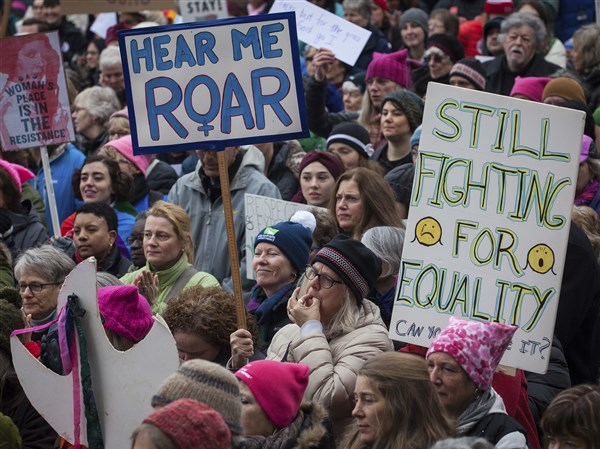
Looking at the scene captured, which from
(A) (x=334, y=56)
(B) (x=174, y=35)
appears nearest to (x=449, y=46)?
(A) (x=334, y=56)

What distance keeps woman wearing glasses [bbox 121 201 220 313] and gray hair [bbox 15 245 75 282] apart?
46 cm

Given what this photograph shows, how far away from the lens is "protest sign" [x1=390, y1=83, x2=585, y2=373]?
550cm

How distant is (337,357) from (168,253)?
224 cm

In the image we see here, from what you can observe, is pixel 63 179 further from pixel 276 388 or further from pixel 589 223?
pixel 276 388

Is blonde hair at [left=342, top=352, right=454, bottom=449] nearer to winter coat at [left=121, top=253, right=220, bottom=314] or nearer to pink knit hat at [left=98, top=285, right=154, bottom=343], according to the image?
pink knit hat at [left=98, top=285, right=154, bottom=343]

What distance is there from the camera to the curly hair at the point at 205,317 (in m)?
5.73

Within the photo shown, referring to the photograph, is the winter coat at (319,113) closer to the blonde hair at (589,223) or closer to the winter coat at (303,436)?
the blonde hair at (589,223)

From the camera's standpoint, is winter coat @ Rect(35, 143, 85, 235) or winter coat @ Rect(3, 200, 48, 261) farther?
winter coat @ Rect(35, 143, 85, 235)

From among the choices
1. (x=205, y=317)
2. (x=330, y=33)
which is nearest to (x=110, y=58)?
(x=330, y=33)

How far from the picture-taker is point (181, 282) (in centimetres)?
732

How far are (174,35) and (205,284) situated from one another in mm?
1666

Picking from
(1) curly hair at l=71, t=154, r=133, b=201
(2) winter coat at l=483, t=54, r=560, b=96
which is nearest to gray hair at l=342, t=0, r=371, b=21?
(2) winter coat at l=483, t=54, r=560, b=96

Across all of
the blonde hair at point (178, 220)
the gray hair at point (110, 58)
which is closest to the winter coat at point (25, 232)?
the blonde hair at point (178, 220)

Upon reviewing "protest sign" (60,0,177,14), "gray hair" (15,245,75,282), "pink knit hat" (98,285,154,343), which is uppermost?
"protest sign" (60,0,177,14)
